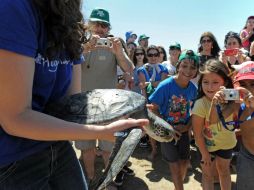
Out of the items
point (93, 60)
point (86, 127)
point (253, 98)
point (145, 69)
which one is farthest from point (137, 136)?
point (145, 69)

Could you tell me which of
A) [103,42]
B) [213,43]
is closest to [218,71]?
[103,42]

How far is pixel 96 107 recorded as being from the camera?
49.2 inches

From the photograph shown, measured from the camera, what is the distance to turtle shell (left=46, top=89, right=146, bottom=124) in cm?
119

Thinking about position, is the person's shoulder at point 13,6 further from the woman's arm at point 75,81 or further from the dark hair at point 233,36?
the dark hair at point 233,36

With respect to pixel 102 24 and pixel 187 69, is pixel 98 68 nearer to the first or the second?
pixel 102 24

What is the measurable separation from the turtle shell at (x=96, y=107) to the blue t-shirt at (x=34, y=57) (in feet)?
0.18

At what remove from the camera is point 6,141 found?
102 centimetres

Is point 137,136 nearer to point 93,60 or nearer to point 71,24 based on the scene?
point 71,24

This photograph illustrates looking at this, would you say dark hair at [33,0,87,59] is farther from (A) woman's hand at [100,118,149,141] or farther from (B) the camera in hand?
(B) the camera in hand

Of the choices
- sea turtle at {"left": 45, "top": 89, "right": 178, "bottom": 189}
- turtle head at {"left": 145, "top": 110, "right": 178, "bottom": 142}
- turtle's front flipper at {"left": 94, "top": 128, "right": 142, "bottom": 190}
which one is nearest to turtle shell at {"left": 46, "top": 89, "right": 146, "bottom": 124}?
sea turtle at {"left": 45, "top": 89, "right": 178, "bottom": 189}

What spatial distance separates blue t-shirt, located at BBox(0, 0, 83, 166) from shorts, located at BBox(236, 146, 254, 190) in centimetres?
154

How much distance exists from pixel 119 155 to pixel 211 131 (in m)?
1.53

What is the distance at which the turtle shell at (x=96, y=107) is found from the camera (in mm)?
1194

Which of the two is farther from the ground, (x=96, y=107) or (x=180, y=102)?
(x=96, y=107)
